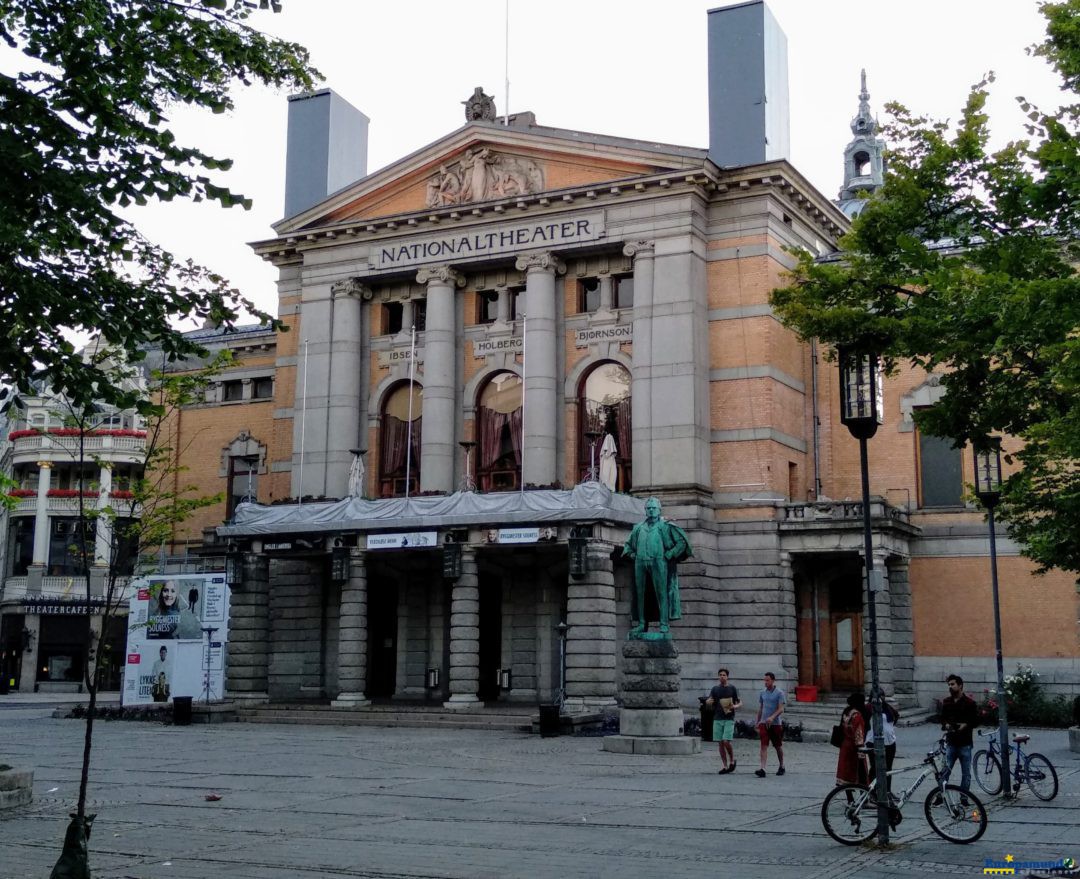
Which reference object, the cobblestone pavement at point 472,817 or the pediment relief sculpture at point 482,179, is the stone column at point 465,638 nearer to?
the cobblestone pavement at point 472,817

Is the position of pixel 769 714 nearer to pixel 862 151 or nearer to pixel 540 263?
pixel 540 263

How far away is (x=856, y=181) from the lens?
90.6 m

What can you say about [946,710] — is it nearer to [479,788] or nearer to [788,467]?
[479,788]

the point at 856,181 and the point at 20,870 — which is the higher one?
the point at 856,181

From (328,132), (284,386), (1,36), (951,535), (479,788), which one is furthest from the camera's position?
(328,132)

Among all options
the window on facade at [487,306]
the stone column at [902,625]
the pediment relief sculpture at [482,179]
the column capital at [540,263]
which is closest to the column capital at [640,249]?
the column capital at [540,263]

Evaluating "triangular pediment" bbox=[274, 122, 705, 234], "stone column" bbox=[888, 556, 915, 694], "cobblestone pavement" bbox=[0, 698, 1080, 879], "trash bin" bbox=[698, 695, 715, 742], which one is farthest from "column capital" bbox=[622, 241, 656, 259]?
"cobblestone pavement" bbox=[0, 698, 1080, 879]

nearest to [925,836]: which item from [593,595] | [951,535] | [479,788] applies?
[479,788]

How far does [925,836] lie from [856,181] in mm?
79775

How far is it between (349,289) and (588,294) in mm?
9132

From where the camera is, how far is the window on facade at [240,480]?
5384cm

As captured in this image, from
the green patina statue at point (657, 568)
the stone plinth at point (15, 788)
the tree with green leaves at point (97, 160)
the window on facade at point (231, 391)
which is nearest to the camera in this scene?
the tree with green leaves at point (97, 160)

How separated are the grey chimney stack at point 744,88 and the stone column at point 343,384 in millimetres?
14333

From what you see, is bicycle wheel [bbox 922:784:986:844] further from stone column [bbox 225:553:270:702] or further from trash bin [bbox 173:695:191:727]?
stone column [bbox 225:553:270:702]
